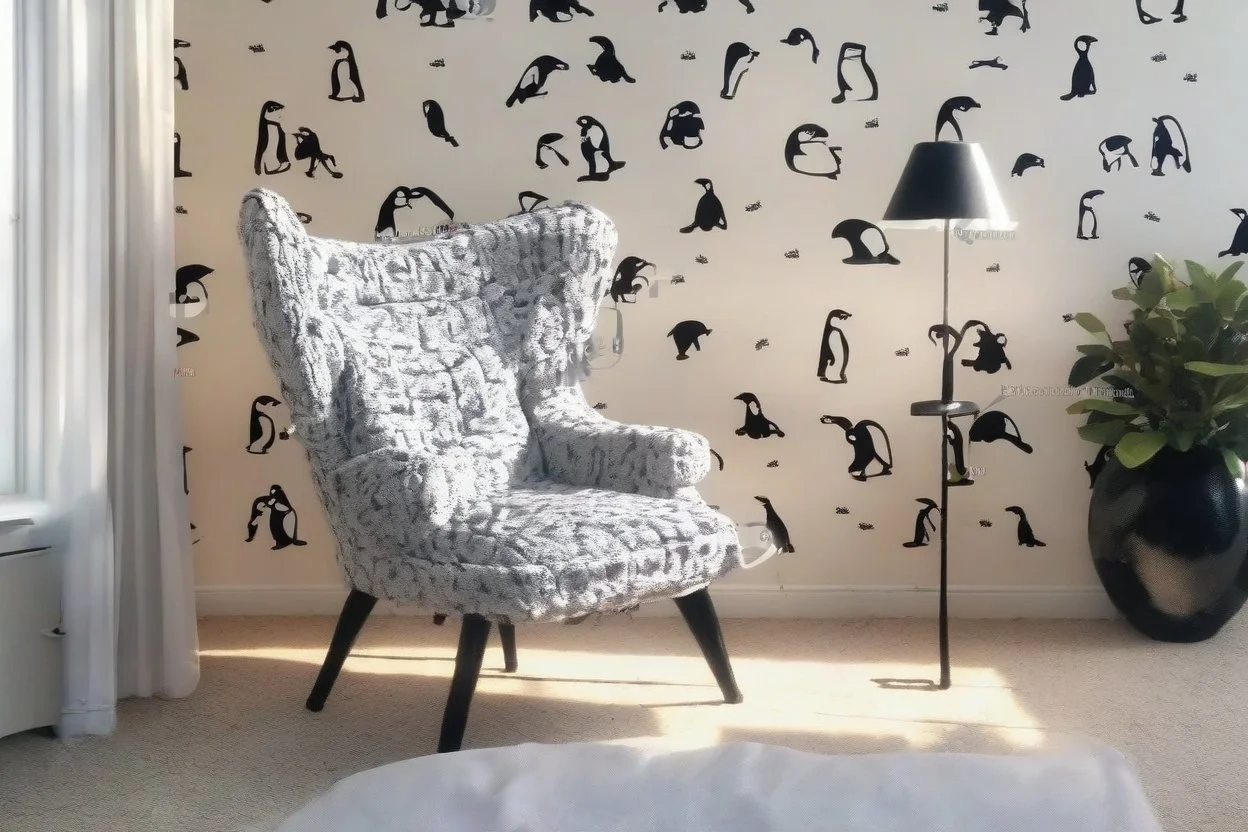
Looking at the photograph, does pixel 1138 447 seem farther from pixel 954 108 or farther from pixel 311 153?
pixel 311 153

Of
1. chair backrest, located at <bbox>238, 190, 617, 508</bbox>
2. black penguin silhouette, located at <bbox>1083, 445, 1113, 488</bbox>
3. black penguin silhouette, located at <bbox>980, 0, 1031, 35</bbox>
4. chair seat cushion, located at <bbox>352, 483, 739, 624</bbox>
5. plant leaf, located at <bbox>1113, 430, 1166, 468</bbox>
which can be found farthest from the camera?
black penguin silhouette, located at <bbox>1083, 445, 1113, 488</bbox>

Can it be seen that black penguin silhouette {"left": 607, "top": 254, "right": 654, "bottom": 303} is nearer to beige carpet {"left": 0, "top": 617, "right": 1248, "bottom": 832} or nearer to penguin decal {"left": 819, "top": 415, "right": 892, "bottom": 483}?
penguin decal {"left": 819, "top": 415, "right": 892, "bottom": 483}

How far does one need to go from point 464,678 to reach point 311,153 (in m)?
1.56

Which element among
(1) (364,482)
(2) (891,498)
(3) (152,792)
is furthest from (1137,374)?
(3) (152,792)

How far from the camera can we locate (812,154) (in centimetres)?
278

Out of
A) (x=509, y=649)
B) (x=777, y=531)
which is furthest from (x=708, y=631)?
(x=777, y=531)

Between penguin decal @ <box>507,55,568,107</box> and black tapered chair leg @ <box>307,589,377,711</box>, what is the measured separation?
53.1 inches

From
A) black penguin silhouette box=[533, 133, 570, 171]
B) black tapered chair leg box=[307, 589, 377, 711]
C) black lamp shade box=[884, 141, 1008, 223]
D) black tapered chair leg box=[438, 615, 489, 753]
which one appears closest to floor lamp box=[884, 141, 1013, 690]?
black lamp shade box=[884, 141, 1008, 223]

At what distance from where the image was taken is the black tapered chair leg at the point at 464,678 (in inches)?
74.1

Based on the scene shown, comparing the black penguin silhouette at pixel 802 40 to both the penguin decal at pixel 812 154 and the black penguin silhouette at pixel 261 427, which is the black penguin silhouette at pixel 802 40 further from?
the black penguin silhouette at pixel 261 427

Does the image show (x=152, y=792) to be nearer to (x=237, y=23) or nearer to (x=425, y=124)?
(x=425, y=124)

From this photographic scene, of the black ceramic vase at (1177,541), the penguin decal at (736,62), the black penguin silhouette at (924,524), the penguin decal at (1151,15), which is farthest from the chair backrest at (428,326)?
the penguin decal at (1151,15)

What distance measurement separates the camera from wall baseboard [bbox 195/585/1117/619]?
287 centimetres

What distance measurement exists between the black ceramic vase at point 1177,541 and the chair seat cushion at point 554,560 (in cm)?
112
